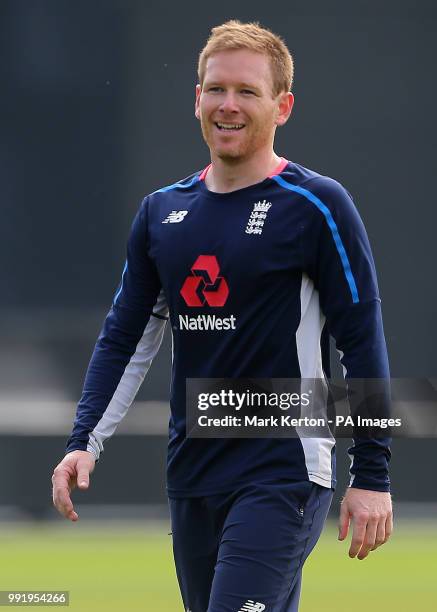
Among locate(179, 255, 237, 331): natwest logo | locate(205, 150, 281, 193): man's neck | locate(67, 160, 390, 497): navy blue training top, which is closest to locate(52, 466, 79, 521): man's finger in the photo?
locate(67, 160, 390, 497): navy blue training top

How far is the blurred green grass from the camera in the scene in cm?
596

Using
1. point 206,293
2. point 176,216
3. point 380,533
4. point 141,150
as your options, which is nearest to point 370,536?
point 380,533

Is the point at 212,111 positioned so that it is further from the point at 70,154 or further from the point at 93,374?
the point at 70,154

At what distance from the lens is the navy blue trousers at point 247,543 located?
10.9ft

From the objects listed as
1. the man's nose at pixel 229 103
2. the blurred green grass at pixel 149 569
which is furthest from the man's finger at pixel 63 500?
the blurred green grass at pixel 149 569

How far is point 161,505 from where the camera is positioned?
687 centimetres

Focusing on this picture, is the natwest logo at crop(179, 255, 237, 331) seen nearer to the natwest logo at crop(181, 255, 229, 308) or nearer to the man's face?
the natwest logo at crop(181, 255, 229, 308)

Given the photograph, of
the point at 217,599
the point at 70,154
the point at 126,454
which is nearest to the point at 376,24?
the point at 70,154

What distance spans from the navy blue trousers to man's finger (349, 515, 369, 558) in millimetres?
156

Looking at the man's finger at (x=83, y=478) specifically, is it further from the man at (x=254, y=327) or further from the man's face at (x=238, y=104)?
the man's face at (x=238, y=104)

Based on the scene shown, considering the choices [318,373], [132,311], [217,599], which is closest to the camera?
[217,599]

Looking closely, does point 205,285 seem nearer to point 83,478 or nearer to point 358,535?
point 83,478

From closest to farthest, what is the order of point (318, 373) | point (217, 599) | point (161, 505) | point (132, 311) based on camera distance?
point (217, 599)
point (318, 373)
point (132, 311)
point (161, 505)

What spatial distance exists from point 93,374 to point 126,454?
3.11 meters
